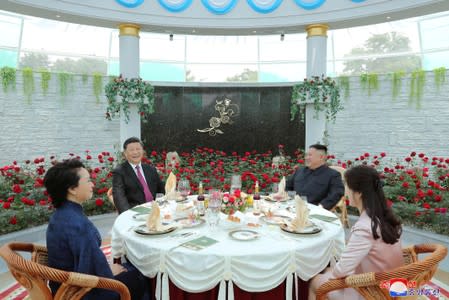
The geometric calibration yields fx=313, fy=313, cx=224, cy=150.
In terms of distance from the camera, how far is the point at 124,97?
6172mm

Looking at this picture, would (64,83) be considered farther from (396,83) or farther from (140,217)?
(396,83)

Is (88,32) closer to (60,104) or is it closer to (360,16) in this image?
(60,104)

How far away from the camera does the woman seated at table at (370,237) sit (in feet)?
6.11

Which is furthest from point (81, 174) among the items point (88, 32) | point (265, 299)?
point (88, 32)

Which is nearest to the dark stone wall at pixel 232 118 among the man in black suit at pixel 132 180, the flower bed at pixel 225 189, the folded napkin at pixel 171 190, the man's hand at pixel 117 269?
the flower bed at pixel 225 189

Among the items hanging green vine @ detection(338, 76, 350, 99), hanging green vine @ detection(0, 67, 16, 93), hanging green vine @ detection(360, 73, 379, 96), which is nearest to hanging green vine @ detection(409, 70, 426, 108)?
hanging green vine @ detection(360, 73, 379, 96)

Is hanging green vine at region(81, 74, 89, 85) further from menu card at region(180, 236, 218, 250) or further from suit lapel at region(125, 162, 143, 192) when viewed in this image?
menu card at region(180, 236, 218, 250)

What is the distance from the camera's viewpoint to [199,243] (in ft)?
6.89

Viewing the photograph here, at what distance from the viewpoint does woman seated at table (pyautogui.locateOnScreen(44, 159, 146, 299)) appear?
6.19ft

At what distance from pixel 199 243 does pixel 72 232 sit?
2.59ft

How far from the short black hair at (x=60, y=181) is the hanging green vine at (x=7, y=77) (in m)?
6.50

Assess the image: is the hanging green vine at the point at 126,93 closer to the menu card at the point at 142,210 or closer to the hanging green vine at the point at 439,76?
the menu card at the point at 142,210

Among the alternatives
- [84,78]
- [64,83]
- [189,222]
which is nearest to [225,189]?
[189,222]

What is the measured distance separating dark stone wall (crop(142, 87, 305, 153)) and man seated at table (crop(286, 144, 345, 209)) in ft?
12.6
